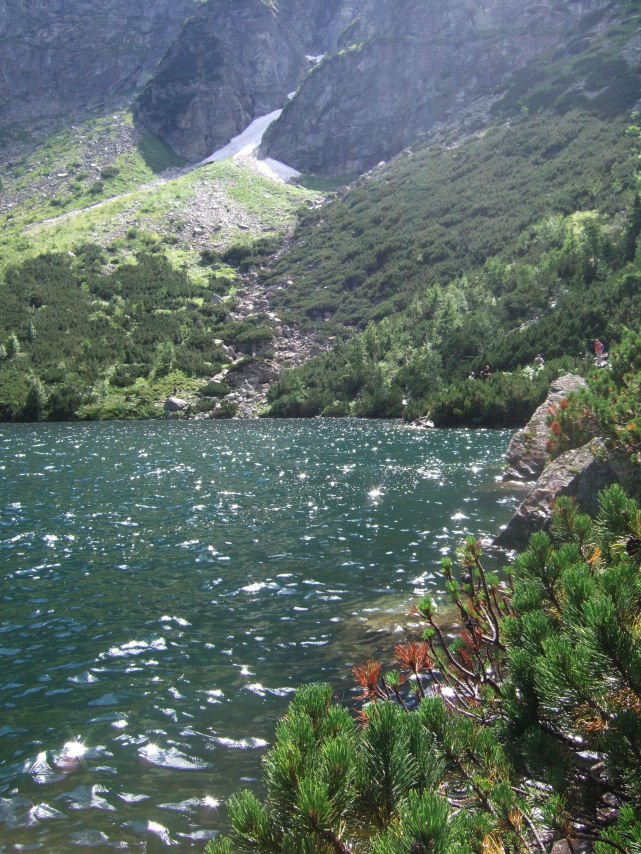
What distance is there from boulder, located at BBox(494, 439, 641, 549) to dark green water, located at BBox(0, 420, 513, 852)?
1.68 meters

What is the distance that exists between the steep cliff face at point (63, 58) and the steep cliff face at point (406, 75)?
6600 centimetres

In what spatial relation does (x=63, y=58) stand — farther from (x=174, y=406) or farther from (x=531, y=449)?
(x=531, y=449)

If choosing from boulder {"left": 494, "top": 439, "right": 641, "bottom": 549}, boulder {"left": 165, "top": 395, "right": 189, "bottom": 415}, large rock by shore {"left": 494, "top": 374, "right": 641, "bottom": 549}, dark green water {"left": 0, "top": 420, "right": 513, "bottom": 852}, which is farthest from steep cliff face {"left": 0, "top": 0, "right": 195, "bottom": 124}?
boulder {"left": 494, "top": 439, "right": 641, "bottom": 549}

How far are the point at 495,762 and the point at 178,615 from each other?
8354 millimetres

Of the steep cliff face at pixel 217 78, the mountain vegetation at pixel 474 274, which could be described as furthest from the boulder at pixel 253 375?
the steep cliff face at pixel 217 78

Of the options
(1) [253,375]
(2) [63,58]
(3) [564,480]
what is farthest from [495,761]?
(2) [63,58]

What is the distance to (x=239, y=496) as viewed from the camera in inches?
840

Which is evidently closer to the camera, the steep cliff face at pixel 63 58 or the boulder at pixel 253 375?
the boulder at pixel 253 375

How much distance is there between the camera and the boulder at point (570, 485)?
9441mm

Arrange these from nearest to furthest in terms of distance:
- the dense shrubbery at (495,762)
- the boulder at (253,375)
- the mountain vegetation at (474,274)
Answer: the dense shrubbery at (495,762) < the mountain vegetation at (474,274) < the boulder at (253,375)

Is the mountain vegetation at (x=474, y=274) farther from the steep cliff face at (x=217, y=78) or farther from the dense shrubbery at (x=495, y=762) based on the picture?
the steep cliff face at (x=217, y=78)

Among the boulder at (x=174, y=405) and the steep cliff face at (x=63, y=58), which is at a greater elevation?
the steep cliff face at (x=63, y=58)

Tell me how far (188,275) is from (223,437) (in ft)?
240

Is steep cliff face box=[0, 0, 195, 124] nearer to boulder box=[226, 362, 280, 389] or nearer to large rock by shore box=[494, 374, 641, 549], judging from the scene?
boulder box=[226, 362, 280, 389]
